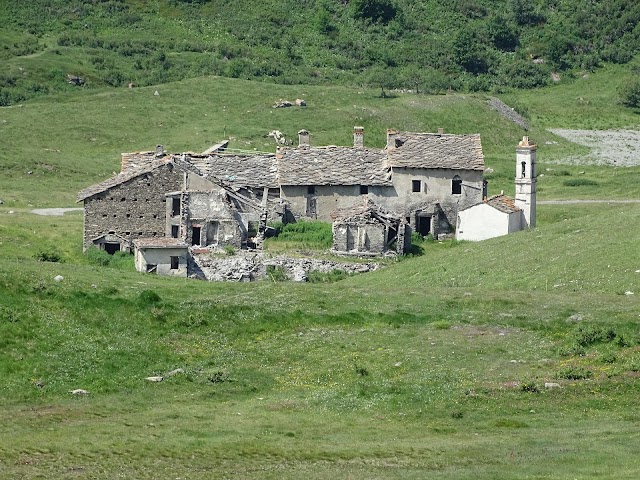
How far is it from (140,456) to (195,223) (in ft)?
131

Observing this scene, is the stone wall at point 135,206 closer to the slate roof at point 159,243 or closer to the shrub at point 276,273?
the slate roof at point 159,243

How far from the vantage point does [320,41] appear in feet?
502

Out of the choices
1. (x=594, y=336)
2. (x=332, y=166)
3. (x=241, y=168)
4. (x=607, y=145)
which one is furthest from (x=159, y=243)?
(x=607, y=145)

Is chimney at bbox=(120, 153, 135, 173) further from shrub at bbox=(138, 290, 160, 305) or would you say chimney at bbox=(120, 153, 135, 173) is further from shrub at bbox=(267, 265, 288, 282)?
shrub at bbox=(138, 290, 160, 305)

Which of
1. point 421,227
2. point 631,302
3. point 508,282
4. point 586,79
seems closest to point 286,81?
point 586,79

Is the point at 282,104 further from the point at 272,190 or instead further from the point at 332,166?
the point at 272,190

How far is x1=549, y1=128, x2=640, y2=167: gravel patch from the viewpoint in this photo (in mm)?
112438

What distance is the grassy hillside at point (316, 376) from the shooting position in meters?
33.3

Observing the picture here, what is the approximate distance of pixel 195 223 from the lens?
72.9 meters

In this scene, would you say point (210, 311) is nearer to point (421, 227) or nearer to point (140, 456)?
point (140, 456)

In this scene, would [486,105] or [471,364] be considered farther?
[486,105]

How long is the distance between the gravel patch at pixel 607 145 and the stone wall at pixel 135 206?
4422 cm

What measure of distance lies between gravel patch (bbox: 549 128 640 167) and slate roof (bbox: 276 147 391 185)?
109 feet

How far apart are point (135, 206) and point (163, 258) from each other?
744cm
